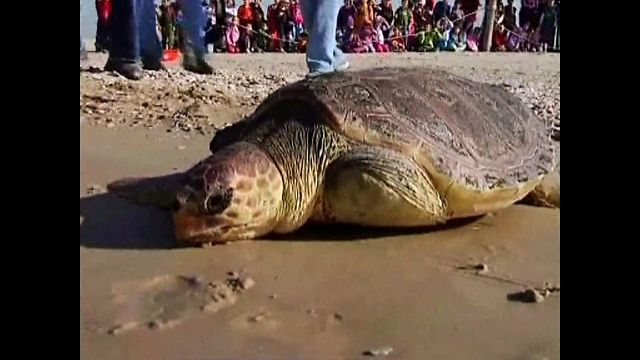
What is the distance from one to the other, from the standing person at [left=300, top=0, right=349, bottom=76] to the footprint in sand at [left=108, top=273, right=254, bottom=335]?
3611mm

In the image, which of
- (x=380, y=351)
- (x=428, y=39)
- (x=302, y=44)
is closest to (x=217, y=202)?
(x=380, y=351)

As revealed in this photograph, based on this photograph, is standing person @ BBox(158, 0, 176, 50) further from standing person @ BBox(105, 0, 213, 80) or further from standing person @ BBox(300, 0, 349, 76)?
standing person @ BBox(300, 0, 349, 76)

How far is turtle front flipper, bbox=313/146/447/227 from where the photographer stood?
9.14ft

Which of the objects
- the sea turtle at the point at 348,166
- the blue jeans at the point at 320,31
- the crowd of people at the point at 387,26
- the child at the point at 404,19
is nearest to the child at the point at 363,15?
the crowd of people at the point at 387,26

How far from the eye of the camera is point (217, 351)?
195 cm

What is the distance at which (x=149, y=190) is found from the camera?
123 inches

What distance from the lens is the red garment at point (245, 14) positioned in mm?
10344

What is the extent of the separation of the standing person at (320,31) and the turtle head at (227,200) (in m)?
3.13

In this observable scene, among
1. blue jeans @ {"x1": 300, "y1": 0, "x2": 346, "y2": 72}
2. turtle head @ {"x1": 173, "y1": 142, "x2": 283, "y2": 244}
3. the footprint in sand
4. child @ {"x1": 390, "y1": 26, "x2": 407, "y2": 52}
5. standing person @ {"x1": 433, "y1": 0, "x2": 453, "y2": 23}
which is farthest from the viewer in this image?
standing person @ {"x1": 433, "y1": 0, "x2": 453, "y2": 23}

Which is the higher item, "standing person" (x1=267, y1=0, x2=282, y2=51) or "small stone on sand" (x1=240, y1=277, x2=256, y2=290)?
"standing person" (x1=267, y1=0, x2=282, y2=51)

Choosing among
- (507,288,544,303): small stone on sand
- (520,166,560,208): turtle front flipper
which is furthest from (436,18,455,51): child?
(507,288,544,303): small stone on sand

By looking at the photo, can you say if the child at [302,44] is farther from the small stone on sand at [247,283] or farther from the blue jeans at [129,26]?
the small stone on sand at [247,283]

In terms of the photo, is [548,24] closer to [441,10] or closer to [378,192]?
[441,10]
